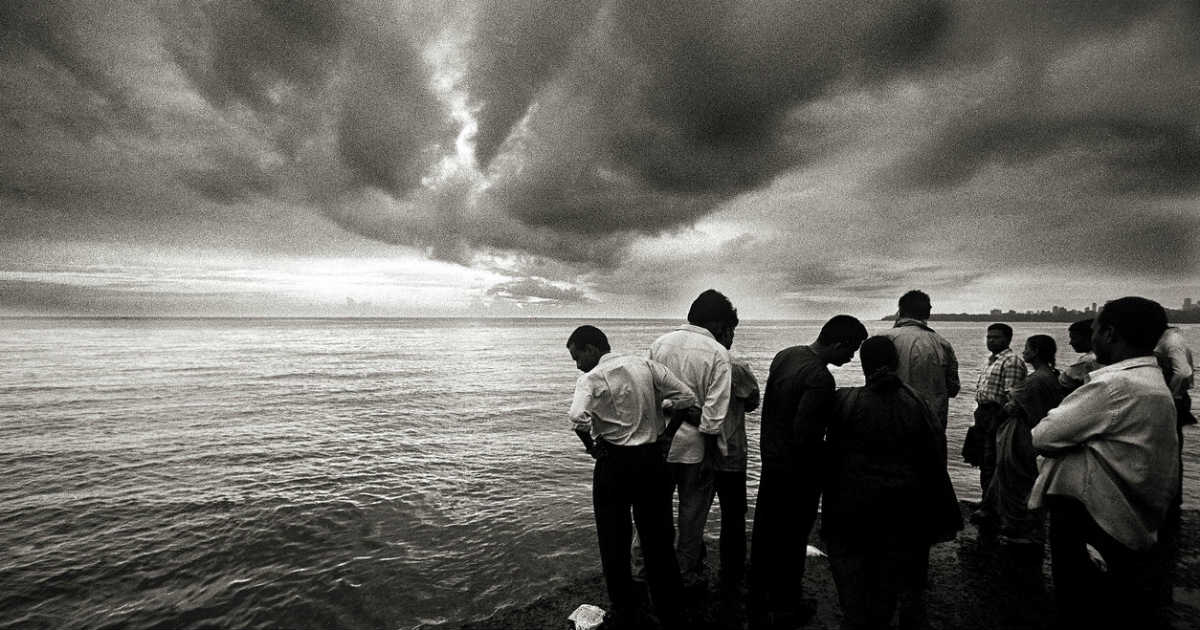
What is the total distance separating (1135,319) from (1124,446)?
0.84m

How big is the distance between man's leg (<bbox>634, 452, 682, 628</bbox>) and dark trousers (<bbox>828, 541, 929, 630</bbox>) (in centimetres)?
136

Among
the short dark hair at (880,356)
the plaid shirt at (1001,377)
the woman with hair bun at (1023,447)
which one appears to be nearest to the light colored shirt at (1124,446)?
the short dark hair at (880,356)

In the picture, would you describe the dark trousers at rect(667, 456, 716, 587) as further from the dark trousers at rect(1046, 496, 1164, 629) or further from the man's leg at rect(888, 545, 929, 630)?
the dark trousers at rect(1046, 496, 1164, 629)

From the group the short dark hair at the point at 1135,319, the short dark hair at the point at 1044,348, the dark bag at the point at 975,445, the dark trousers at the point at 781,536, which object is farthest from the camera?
the dark bag at the point at 975,445

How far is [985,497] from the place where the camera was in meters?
6.64

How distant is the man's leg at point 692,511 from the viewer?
499 cm

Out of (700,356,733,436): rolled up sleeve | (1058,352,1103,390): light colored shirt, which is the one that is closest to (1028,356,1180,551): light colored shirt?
(700,356,733,436): rolled up sleeve

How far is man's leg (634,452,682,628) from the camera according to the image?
4332 millimetres

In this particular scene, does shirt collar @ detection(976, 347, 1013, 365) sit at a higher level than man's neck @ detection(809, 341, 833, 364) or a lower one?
lower

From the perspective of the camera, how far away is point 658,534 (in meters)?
4.41

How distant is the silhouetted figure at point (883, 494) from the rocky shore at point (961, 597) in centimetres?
95

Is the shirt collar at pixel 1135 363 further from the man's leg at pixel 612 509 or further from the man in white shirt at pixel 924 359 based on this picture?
the man's leg at pixel 612 509

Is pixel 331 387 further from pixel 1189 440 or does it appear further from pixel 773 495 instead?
pixel 1189 440

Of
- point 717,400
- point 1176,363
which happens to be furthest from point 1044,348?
point 717,400
